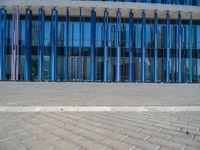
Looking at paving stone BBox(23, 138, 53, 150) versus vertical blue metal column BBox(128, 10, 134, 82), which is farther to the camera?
vertical blue metal column BBox(128, 10, 134, 82)

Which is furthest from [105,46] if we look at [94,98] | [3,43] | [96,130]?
[96,130]

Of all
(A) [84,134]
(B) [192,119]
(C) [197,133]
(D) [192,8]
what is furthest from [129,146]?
(D) [192,8]

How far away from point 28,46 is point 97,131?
78.7ft

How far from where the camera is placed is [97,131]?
504 cm

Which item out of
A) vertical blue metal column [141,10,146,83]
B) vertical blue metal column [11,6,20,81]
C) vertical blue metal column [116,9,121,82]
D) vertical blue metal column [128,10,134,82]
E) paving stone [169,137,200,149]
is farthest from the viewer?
vertical blue metal column [141,10,146,83]

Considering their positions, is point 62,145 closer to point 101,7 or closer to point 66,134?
point 66,134

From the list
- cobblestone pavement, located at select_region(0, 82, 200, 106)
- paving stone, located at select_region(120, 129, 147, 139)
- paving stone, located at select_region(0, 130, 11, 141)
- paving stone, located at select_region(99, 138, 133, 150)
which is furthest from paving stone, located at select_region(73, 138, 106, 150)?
cobblestone pavement, located at select_region(0, 82, 200, 106)

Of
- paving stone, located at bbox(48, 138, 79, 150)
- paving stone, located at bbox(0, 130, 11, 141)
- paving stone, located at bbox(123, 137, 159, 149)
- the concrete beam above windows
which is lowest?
paving stone, located at bbox(123, 137, 159, 149)

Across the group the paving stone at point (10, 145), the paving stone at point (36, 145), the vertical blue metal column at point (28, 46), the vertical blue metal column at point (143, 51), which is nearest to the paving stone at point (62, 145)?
the paving stone at point (36, 145)

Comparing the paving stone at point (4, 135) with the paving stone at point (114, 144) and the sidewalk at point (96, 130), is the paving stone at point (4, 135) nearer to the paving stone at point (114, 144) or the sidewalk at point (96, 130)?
the sidewalk at point (96, 130)

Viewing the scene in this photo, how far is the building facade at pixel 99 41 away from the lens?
27.2 metres

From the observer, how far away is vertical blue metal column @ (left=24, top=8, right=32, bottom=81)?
26828 mm

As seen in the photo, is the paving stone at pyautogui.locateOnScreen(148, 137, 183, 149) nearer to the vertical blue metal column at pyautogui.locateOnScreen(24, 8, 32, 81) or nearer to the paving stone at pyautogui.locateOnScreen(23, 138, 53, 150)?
the paving stone at pyautogui.locateOnScreen(23, 138, 53, 150)

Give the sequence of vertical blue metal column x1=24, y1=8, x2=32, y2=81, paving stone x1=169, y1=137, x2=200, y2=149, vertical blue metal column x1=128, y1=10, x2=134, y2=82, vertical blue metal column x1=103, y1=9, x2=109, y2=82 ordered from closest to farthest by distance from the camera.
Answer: paving stone x1=169, y1=137, x2=200, y2=149
vertical blue metal column x1=24, y1=8, x2=32, y2=81
vertical blue metal column x1=103, y1=9, x2=109, y2=82
vertical blue metal column x1=128, y1=10, x2=134, y2=82
